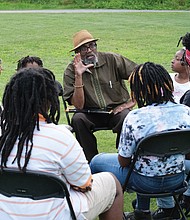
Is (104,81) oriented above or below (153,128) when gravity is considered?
below

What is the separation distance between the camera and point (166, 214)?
4.54 m

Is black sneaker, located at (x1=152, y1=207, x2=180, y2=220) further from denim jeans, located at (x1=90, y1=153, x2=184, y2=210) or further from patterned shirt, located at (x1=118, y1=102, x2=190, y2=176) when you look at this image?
patterned shirt, located at (x1=118, y1=102, x2=190, y2=176)

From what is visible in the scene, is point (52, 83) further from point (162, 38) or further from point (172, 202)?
point (162, 38)

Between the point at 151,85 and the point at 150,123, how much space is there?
32 centimetres

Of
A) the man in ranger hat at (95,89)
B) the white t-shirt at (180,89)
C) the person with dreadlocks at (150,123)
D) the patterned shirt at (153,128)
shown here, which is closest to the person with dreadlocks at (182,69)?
the white t-shirt at (180,89)

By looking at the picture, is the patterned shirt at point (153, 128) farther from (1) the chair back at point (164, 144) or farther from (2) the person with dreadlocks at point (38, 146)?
(2) the person with dreadlocks at point (38, 146)

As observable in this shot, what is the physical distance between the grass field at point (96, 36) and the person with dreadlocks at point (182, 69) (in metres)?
1.41

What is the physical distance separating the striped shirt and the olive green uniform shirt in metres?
2.59

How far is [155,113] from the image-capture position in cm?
392

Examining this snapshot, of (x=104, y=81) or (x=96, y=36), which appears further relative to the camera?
(x=96, y=36)

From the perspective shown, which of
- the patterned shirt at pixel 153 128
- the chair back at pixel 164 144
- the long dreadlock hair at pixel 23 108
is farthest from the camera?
the patterned shirt at pixel 153 128

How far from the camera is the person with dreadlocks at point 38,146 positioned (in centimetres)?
320

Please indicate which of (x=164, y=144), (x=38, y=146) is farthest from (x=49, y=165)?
(x=164, y=144)

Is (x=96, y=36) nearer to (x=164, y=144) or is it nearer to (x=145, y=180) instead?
(x=145, y=180)
